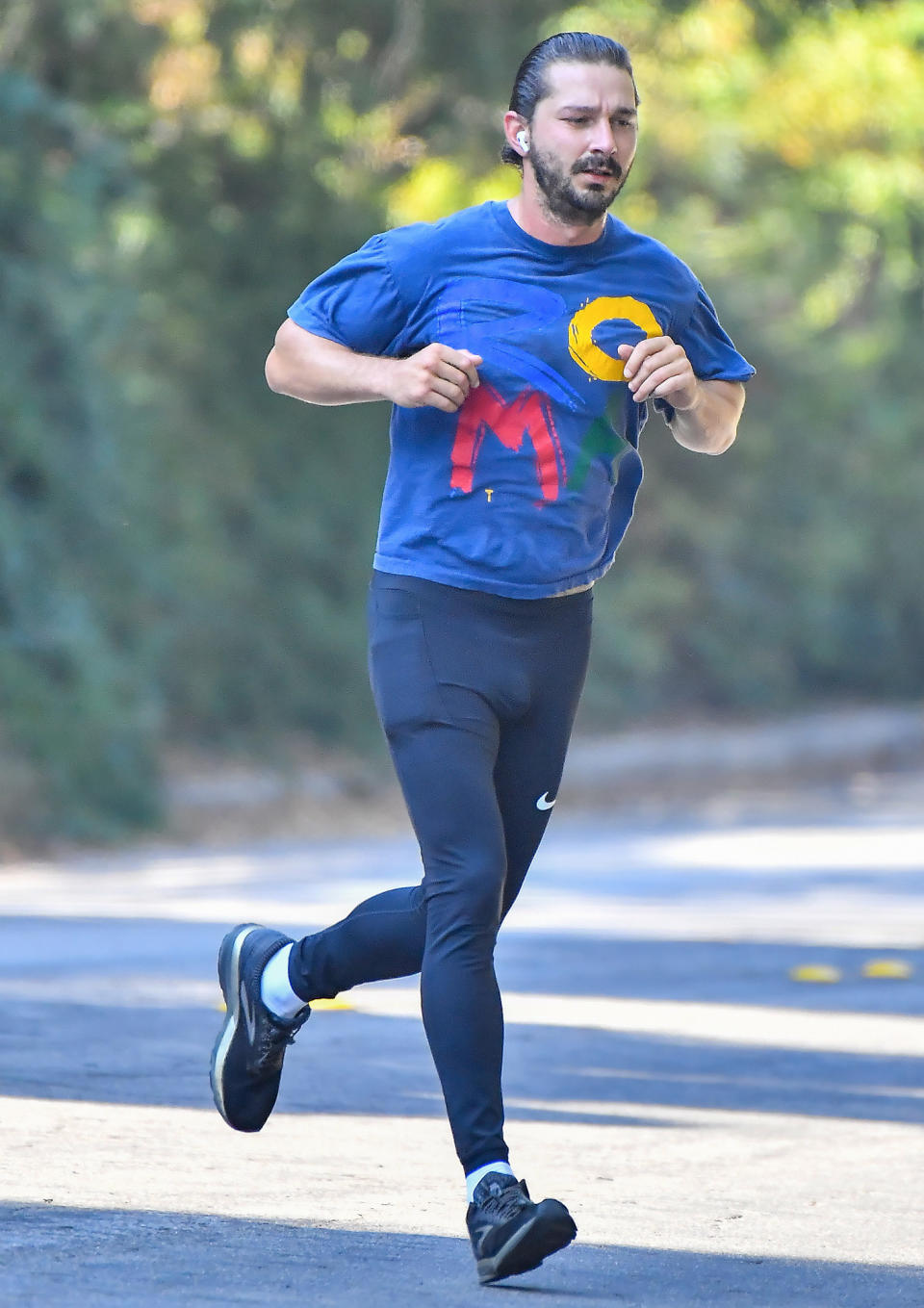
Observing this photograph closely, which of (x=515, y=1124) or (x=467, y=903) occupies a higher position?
(x=467, y=903)

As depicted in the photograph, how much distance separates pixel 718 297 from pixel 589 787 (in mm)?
5267

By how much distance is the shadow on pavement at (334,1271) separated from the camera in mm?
3625

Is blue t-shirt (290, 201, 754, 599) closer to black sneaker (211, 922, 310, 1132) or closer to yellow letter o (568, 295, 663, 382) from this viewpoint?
yellow letter o (568, 295, 663, 382)

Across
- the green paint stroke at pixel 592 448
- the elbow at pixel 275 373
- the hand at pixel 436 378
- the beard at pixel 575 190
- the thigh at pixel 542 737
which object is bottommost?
the thigh at pixel 542 737

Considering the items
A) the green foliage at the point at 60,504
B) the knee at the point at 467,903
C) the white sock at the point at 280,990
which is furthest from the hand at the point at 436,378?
the green foliage at the point at 60,504

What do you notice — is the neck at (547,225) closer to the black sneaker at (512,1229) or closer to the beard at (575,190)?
the beard at (575,190)

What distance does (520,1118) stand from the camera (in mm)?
5520

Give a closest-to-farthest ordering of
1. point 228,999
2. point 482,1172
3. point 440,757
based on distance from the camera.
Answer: point 482,1172 → point 440,757 → point 228,999

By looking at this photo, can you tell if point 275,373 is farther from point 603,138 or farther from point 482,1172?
point 482,1172

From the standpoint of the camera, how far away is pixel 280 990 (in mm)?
4457

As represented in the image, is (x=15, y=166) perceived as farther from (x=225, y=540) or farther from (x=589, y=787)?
(x=589, y=787)

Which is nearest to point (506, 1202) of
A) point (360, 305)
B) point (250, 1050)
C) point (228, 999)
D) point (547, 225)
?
point (250, 1050)

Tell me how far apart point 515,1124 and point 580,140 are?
2.34 meters

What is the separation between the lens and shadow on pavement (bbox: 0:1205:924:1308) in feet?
11.9
